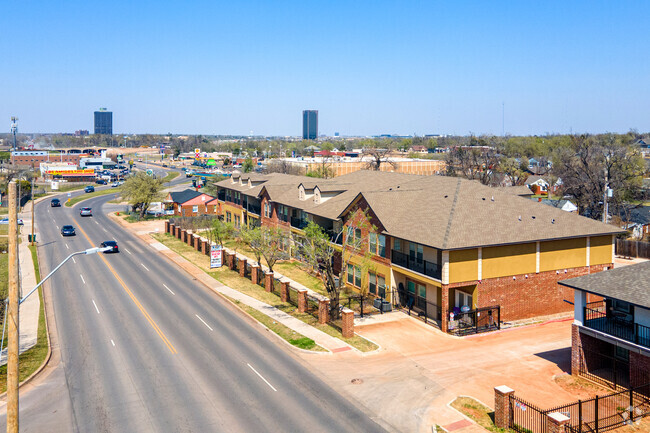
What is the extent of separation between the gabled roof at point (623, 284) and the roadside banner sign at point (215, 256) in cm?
3198

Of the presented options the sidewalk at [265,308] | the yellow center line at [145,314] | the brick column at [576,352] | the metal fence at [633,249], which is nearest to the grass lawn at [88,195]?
the sidewalk at [265,308]

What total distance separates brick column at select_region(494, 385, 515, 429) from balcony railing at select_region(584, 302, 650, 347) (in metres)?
6.09

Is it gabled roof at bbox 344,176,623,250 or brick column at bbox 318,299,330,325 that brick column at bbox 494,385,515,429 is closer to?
gabled roof at bbox 344,176,623,250

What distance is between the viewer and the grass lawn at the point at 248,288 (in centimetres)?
3048

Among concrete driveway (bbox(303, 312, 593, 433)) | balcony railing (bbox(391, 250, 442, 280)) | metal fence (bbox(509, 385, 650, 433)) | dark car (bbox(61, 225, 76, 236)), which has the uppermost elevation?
balcony railing (bbox(391, 250, 442, 280))

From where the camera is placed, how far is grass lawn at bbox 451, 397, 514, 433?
20.3 metres

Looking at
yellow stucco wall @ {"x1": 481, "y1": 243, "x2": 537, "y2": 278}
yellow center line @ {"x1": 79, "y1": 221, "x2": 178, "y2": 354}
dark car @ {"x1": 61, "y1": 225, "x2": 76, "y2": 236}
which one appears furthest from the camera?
dark car @ {"x1": 61, "y1": 225, "x2": 76, "y2": 236}

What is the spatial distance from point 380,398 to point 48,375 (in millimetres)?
15077

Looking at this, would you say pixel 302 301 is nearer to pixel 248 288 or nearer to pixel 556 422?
pixel 248 288

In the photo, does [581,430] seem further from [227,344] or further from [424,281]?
[227,344]

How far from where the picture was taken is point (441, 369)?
2617 centimetres

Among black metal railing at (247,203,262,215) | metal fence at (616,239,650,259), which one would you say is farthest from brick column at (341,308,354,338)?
metal fence at (616,239,650,259)

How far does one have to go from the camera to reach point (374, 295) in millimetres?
39688

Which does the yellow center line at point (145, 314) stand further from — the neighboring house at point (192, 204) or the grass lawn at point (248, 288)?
the neighboring house at point (192, 204)
